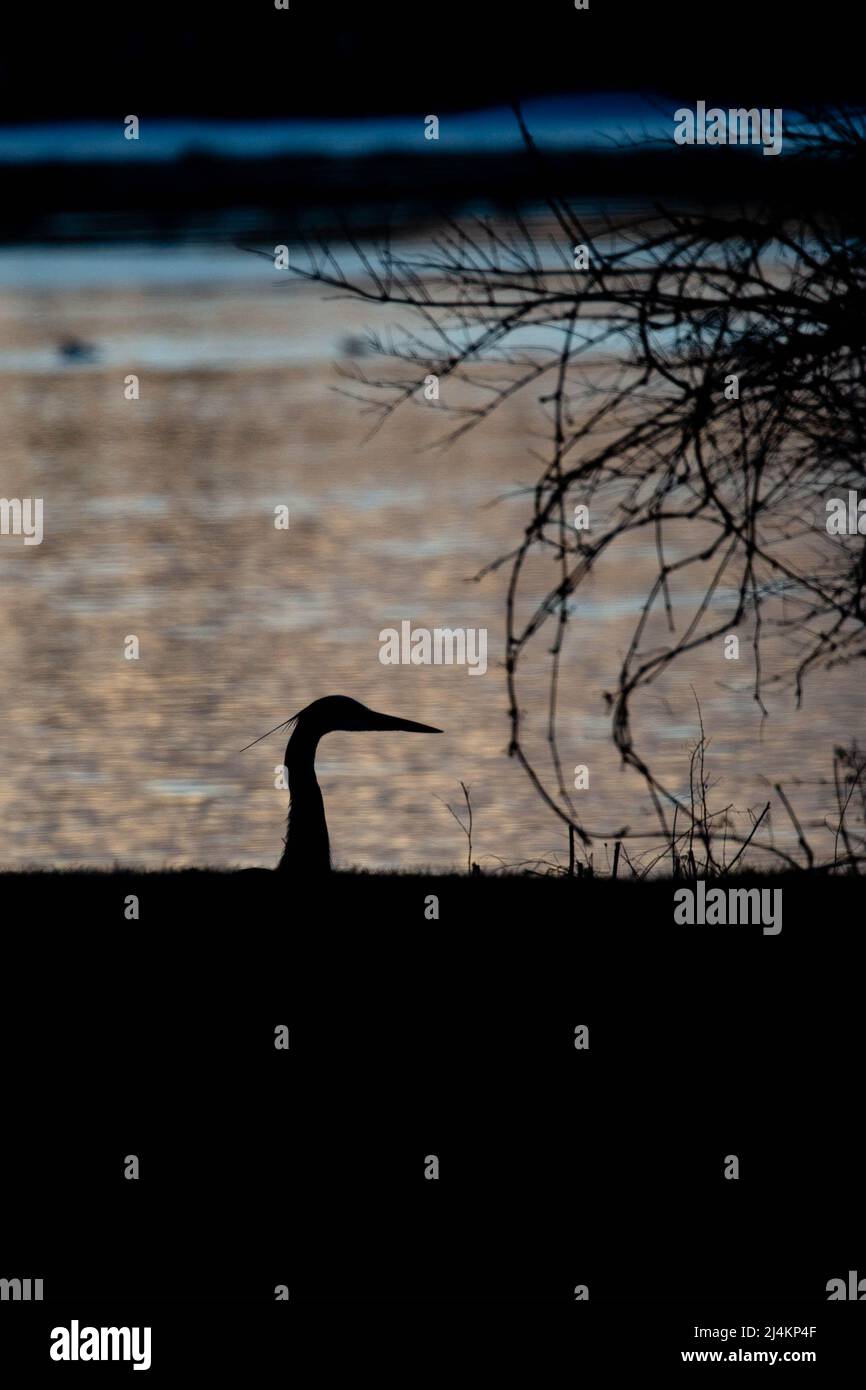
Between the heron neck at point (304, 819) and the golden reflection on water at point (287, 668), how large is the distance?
1.25m

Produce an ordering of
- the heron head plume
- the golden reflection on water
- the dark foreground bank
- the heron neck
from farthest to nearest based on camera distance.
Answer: the golden reflection on water, the heron head plume, the heron neck, the dark foreground bank

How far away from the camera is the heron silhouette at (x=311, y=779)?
7945mm

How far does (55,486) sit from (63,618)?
10362mm

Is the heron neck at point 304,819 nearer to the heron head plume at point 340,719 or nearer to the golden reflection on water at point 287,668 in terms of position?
the heron head plume at point 340,719

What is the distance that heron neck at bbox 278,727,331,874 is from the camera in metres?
7.93

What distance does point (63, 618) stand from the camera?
21859 millimetres

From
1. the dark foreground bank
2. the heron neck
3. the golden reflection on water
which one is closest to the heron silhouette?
the heron neck

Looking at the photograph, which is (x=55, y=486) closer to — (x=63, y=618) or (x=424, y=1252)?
(x=63, y=618)

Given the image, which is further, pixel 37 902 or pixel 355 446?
pixel 355 446

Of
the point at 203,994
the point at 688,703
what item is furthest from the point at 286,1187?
the point at 688,703

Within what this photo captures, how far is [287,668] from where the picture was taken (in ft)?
62.6

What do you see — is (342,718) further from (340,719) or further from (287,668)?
(287,668)

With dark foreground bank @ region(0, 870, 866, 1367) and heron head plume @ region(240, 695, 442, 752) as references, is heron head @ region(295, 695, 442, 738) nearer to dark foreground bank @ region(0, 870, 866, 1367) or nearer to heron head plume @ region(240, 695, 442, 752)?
heron head plume @ region(240, 695, 442, 752)

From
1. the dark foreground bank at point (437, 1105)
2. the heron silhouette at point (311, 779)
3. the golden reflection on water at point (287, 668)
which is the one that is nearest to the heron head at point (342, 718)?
the heron silhouette at point (311, 779)
